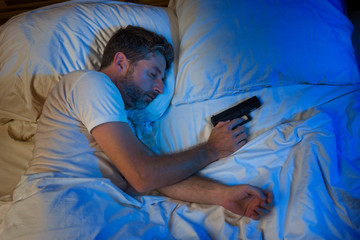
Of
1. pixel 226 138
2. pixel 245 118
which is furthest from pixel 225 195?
pixel 245 118

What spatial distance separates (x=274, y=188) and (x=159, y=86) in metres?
0.55

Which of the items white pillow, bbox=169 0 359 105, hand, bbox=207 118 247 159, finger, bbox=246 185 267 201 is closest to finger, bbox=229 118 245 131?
hand, bbox=207 118 247 159

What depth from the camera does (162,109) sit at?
1204 millimetres

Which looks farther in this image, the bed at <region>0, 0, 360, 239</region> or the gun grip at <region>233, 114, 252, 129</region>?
the gun grip at <region>233, 114, 252, 129</region>

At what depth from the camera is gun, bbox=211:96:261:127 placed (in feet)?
3.67

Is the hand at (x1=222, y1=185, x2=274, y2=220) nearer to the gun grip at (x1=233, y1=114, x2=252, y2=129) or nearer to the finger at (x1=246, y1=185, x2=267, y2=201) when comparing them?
the finger at (x1=246, y1=185, x2=267, y2=201)

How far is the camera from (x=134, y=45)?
1126 mm

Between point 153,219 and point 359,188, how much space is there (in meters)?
0.62

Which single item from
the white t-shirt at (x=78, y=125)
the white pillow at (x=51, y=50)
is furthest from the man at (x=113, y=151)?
the white pillow at (x=51, y=50)

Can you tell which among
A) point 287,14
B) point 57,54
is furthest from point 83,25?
point 287,14

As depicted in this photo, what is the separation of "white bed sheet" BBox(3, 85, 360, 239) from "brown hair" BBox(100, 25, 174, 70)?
0.35 metres

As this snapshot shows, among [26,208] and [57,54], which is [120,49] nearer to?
[57,54]

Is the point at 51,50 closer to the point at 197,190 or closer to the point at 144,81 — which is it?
the point at 144,81

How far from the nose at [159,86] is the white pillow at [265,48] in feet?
0.29
